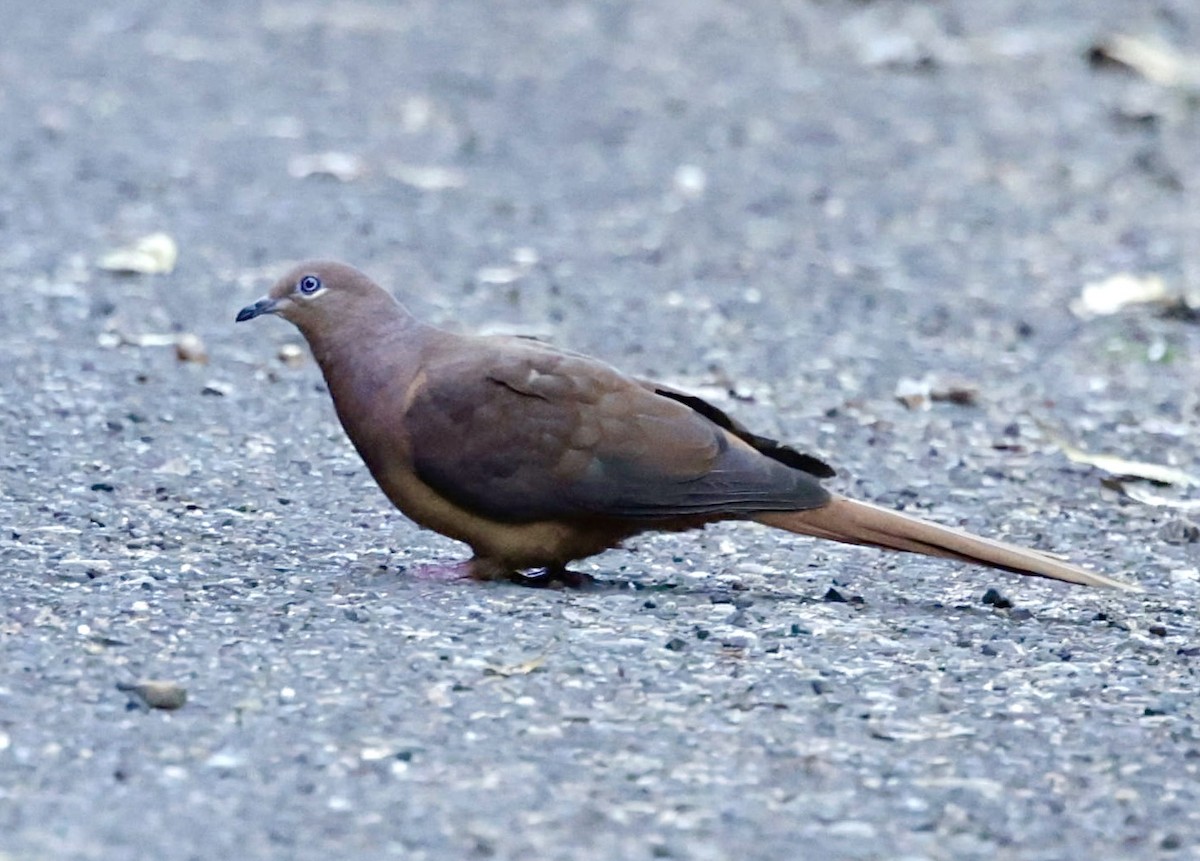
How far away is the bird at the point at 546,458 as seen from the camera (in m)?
5.33

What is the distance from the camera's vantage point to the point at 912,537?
548cm

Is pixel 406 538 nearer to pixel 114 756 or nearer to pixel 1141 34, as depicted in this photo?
pixel 114 756

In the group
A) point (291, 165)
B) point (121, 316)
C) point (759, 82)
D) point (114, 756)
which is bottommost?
point (114, 756)

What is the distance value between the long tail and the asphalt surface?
131mm

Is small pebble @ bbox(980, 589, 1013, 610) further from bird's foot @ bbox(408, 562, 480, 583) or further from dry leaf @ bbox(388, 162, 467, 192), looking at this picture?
dry leaf @ bbox(388, 162, 467, 192)

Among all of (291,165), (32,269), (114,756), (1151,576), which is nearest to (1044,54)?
(291,165)

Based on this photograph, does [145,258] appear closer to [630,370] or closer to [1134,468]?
[630,370]

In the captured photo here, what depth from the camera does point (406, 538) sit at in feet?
20.2

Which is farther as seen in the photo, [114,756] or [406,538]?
[406,538]

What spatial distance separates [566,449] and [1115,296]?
16.1 ft

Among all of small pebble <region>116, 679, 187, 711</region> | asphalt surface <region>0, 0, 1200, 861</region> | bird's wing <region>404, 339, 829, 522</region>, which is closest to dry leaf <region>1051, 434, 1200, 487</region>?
asphalt surface <region>0, 0, 1200, 861</region>

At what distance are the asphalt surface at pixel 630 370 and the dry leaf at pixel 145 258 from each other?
86mm

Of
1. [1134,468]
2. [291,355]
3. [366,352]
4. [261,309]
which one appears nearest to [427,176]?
[291,355]

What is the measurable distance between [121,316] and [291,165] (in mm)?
3169
